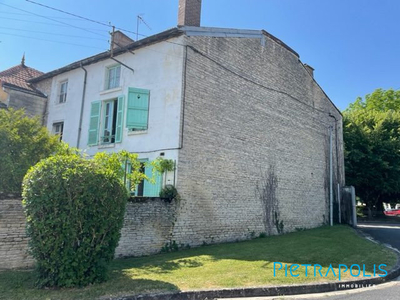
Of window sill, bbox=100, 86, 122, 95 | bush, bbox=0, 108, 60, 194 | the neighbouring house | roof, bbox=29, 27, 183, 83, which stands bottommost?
bush, bbox=0, 108, 60, 194

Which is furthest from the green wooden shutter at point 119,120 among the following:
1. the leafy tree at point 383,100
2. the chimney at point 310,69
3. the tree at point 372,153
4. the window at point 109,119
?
the leafy tree at point 383,100

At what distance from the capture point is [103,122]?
539 inches

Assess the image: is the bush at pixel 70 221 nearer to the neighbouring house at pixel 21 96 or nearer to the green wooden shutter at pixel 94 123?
the green wooden shutter at pixel 94 123

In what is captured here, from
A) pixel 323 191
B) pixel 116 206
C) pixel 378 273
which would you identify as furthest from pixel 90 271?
pixel 323 191

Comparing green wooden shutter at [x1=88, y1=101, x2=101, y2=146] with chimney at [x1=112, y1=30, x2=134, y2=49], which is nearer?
green wooden shutter at [x1=88, y1=101, x2=101, y2=146]

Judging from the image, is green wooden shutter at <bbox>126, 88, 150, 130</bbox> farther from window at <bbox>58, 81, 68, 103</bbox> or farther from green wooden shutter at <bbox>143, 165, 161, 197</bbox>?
window at <bbox>58, 81, 68, 103</bbox>

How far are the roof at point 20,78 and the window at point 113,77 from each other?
4955 millimetres

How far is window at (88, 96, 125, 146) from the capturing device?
13.4 meters

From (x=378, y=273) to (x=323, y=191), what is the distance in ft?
37.1

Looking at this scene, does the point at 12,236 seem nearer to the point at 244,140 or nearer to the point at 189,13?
the point at 244,140

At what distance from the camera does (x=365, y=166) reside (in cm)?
2559

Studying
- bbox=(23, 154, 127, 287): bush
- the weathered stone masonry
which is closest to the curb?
bbox=(23, 154, 127, 287): bush

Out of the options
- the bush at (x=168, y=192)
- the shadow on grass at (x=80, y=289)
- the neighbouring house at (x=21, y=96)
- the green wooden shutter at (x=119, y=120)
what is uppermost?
the neighbouring house at (x=21, y=96)

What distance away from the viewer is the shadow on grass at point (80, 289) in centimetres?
499
